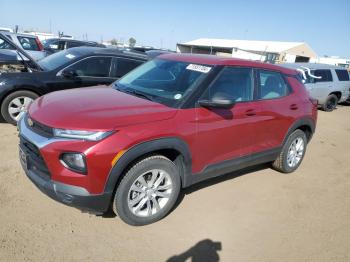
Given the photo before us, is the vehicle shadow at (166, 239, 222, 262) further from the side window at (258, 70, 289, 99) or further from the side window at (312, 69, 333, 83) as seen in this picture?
the side window at (312, 69, 333, 83)

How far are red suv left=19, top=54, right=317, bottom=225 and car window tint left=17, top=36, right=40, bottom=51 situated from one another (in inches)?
366

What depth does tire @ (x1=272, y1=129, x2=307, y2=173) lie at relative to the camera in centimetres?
492

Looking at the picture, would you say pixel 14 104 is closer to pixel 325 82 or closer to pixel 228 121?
pixel 228 121

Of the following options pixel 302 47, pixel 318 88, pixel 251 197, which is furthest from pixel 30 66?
pixel 302 47

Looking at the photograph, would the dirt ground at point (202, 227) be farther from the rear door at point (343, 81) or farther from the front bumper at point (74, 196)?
the rear door at point (343, 81)

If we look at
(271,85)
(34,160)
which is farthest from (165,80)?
(34,160)

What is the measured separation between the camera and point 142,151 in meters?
3.00

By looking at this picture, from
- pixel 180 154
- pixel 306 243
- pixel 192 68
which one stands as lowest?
pixel 306 243

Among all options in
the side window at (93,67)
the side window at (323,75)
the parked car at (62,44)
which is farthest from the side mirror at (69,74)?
the parked car at (62,44)

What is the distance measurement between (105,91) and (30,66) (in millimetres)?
3338

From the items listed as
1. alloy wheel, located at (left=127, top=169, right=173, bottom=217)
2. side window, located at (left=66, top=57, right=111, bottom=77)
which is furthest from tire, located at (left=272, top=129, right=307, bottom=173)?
side window, located at (left=66, top=57, right=111, bottom=77)

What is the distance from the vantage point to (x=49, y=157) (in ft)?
9.20

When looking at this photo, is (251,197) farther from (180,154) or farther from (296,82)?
(296,82)

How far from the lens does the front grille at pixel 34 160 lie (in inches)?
115
